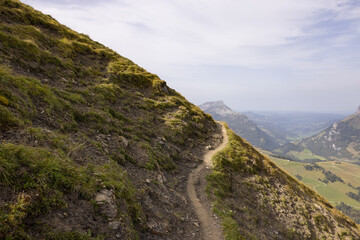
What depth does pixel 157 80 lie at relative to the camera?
1554 inches

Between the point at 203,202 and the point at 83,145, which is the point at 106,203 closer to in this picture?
the point at 83,145

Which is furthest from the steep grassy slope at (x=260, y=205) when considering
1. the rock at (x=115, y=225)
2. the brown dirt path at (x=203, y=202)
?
the rock at (x=115, y=225)

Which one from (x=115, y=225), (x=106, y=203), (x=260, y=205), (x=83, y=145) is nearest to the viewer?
(x=115, y=225)

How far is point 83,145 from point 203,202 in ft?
42.7

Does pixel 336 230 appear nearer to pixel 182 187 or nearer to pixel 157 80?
pixel 182 187

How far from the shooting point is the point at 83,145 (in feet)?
44.1

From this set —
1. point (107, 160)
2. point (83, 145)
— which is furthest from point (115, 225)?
point (83, 145)

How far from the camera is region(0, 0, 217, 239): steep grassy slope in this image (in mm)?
7344

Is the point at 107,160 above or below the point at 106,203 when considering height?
above

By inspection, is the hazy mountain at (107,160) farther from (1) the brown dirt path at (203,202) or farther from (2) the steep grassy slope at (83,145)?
(1) the brown dirt path at (203,202)

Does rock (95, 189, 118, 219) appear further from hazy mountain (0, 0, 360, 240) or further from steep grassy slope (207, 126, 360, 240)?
steep grassy slope (207, 126, 360, 240)

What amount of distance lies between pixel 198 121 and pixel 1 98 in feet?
98.8

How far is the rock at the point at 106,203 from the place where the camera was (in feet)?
30.5

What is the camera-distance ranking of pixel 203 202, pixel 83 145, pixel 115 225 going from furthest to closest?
1. pixel 203 202
2. pixel 83 145
3. pixel 115 225
